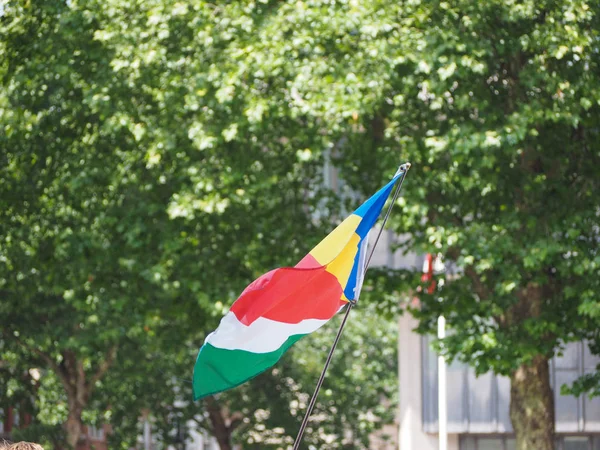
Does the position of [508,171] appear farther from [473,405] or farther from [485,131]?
[473,405]

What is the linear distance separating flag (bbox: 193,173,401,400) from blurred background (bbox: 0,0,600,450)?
6.96 meters

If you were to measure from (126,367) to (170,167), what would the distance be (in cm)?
1108

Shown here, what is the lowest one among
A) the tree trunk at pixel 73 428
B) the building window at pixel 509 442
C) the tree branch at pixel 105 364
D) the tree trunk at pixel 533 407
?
the tree trunk at pixel 533 407

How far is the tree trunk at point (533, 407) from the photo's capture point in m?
18.5

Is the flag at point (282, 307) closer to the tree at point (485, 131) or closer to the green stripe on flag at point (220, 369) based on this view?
the green stripe on flag at point (220, 369)

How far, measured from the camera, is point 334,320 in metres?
40.2

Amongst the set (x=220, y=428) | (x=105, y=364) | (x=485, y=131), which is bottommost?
(x=220, y=428)

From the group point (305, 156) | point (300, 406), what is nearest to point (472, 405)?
point (300, 406)

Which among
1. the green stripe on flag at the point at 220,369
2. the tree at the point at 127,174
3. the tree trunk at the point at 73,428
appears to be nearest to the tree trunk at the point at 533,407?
the tree at the point at 127,174

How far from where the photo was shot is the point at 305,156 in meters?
17.5

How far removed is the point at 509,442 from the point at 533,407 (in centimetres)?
1565

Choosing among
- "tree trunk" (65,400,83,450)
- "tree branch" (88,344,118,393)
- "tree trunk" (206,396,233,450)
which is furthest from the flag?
"tree trunk" (206,396,233,450)

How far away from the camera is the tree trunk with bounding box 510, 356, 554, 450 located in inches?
730

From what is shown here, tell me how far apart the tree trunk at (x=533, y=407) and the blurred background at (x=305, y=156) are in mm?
37
